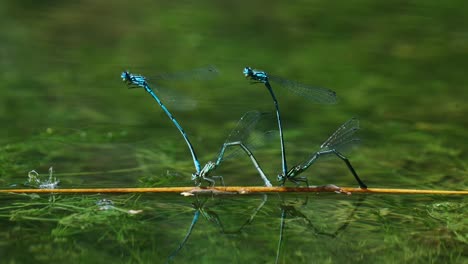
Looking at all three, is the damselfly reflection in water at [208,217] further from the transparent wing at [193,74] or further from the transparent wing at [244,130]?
the transparent wing at [193,74]

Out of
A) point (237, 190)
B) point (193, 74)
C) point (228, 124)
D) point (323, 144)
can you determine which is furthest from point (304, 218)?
point (228, 124)

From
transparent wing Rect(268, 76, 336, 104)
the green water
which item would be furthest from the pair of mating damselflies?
the green water

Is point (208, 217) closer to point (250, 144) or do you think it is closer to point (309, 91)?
point (250, 144)

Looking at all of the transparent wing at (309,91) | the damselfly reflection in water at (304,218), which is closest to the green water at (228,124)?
the damselfly reflection in water at (304,218)

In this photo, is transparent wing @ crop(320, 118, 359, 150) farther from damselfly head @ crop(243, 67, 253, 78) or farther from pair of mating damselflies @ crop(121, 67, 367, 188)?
damselfly head @ crop(243, 67, 253, 78)

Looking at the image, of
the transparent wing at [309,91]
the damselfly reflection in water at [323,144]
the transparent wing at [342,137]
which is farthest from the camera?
the transparent wing at [309,91]
